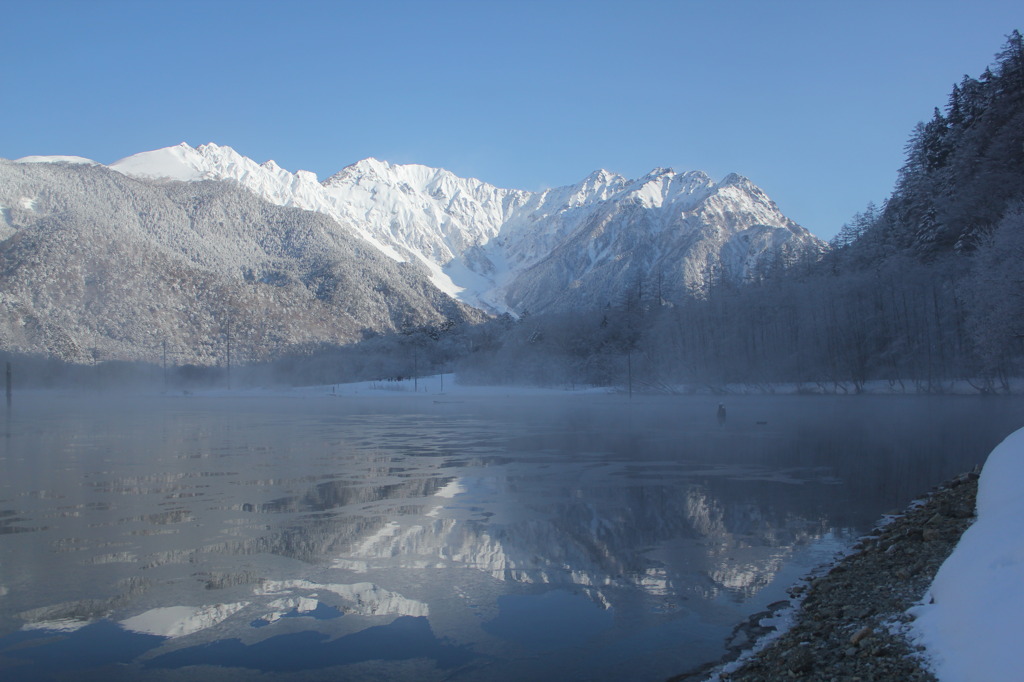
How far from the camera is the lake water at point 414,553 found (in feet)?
24.8

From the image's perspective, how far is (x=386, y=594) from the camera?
31.1 ft

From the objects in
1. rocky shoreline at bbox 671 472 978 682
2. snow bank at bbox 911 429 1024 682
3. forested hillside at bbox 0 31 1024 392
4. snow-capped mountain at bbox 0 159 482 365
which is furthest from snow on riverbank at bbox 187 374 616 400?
snow bank at bbox 911 429 1024 682

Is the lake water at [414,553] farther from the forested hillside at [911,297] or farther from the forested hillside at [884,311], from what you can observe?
the forested hillside at [884,311]

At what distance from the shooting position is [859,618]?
25.0 feet

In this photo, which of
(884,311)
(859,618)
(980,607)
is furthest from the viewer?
(884,311)

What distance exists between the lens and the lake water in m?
7.57

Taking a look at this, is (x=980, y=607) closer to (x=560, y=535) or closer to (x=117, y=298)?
(x=560, y=535)

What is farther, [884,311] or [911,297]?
[884,311]

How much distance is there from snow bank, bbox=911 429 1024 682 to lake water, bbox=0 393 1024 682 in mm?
2264

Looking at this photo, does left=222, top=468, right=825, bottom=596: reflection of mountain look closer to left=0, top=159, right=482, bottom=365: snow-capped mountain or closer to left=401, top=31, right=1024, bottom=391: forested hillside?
left=401, top=31, right=1024, bottom=391: forested hillside

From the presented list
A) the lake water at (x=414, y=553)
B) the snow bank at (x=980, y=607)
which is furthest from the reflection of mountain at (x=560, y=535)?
the snow bank at (x=980, y=607)

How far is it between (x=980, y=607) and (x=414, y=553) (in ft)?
26.4

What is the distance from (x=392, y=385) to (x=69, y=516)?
8910 cm

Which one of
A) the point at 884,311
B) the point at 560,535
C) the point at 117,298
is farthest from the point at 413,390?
the point at 560,535
